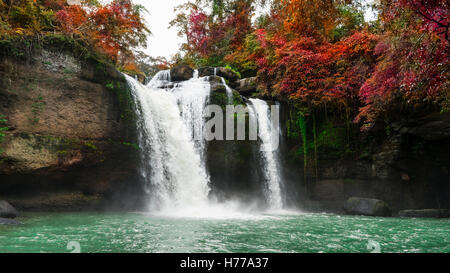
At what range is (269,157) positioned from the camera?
13781 millimetres

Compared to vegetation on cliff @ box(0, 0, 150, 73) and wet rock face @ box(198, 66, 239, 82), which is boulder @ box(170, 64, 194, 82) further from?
vegetation on cliff @ box(0, 0, 150, 73)

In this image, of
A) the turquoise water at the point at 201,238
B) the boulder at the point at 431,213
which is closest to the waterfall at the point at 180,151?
the turquoise water at the point at 201,238

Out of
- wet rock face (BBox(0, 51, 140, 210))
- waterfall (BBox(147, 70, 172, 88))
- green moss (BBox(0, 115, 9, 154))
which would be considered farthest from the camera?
waterfall (BBox(147, 70, 172, 88))

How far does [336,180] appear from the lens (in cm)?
1364

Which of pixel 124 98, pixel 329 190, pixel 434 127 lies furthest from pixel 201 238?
pixel 434 127

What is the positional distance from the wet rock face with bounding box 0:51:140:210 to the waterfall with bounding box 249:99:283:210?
19.3 feet

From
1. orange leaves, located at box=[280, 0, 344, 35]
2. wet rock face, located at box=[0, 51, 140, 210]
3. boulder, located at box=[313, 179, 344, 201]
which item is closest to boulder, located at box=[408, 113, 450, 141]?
boulder, located at box=[313, 179, 344, 201]

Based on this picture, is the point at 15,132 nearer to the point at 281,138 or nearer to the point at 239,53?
the point at 281,138

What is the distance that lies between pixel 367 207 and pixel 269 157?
15.3 ft

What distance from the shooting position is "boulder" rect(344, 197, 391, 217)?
11.2 meters

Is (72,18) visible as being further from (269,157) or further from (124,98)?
(269,157)

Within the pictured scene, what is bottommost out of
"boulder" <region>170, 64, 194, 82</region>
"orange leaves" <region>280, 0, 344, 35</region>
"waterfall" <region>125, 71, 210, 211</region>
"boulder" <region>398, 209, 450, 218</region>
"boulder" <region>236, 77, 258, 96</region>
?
"boulder" <region>398, 209, 450, 218</region>

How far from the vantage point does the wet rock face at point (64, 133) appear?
893 centimetres

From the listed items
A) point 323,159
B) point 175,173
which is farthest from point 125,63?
point 323,159
